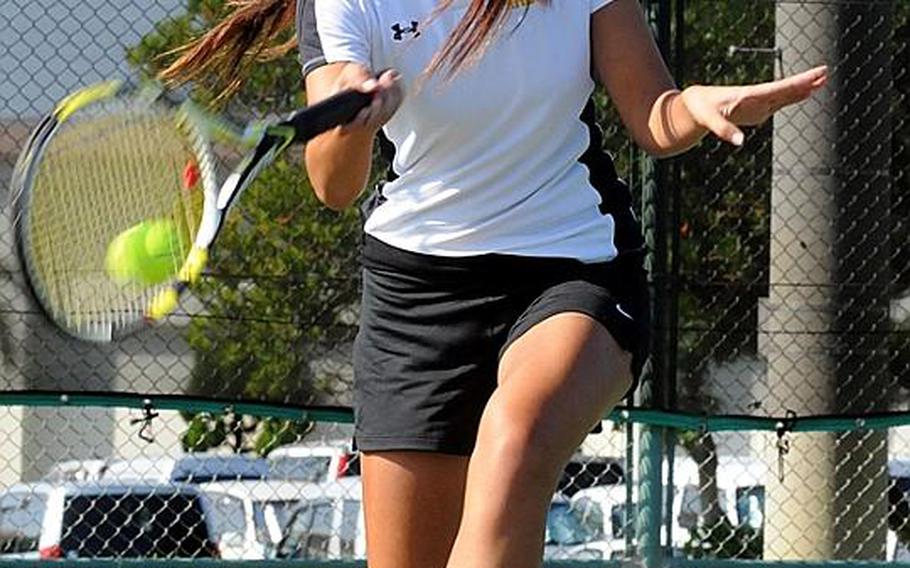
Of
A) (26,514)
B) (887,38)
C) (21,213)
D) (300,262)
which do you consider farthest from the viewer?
(26,514)

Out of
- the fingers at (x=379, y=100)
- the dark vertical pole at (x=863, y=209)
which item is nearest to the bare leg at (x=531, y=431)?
the fingers at (x=379, y=100)

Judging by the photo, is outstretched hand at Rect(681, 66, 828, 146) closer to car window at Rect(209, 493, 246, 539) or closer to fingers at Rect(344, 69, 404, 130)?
fingers at Rect(344, 69, 404, 130)

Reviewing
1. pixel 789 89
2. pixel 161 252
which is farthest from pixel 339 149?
pixel 789 89

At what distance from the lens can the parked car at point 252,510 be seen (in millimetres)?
6891

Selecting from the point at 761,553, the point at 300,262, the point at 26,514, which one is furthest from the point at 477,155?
the point at 26,514

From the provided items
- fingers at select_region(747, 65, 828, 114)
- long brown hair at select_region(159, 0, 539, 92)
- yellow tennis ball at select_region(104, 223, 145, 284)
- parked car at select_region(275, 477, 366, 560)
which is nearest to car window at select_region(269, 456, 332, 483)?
parked car at select_region(275, 477, 366, 560)

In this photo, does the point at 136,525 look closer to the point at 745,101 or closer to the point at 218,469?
the point at 218,469

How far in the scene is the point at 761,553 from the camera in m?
6.92

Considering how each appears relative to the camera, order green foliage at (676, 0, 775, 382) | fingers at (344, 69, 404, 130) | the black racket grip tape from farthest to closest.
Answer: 1. green foliage at (676, 0, 775, 382)
2. fingers at (344, 69, 404, 130)
3. the black racket grip tape

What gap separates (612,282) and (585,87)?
13.9 inches

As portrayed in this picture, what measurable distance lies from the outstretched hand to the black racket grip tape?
1.79 ft

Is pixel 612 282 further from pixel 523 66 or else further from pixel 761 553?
pixel 761 553

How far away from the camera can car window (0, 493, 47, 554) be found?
23.8 ft

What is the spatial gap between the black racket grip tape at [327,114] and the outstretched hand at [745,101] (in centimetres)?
55
